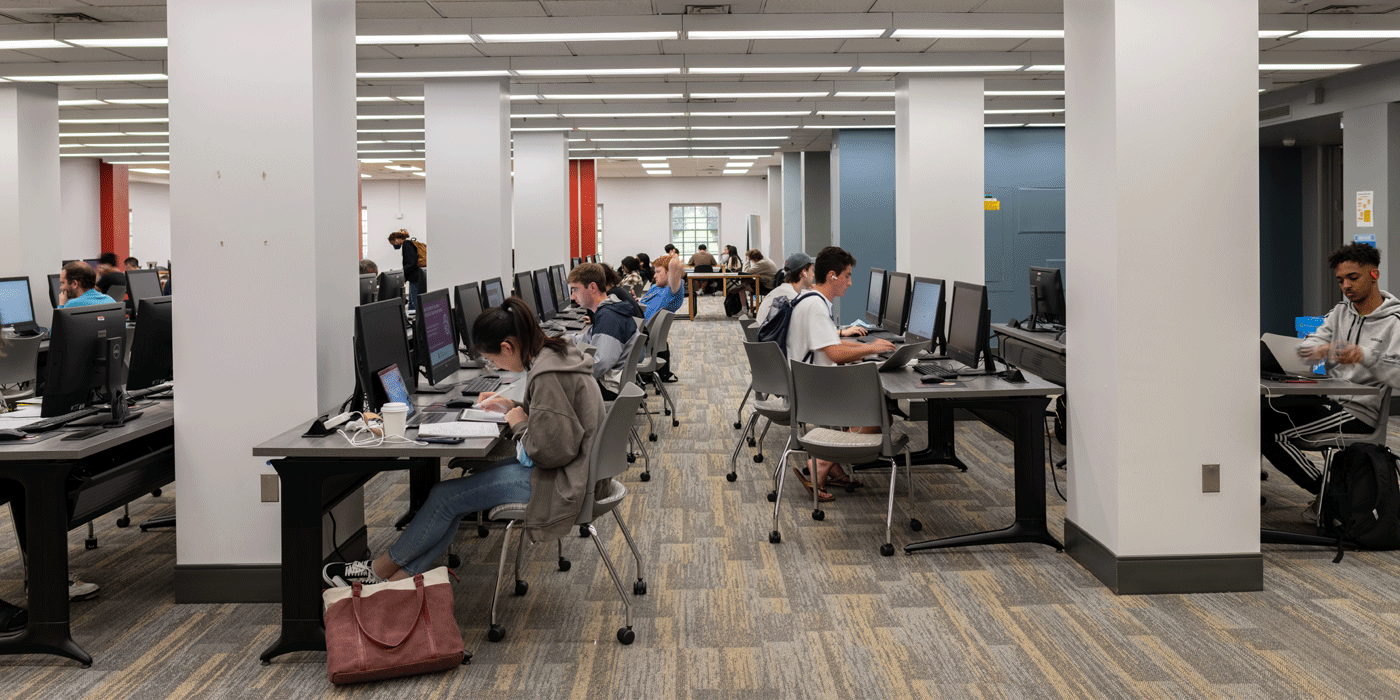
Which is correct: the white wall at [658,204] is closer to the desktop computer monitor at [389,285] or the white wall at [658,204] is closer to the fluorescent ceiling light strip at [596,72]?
the fluorescent ceiling light strip at [596,72]

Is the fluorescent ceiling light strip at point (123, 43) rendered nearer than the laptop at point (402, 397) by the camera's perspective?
No

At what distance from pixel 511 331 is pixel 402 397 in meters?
0.60

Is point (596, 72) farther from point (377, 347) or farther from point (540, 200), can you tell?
point (377, 347)

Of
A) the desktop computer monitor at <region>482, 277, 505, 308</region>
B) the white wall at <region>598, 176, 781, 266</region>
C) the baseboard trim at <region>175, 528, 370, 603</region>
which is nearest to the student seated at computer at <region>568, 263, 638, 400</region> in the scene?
the desktop computer monitor at <region>482, 277, 505, 308</region>

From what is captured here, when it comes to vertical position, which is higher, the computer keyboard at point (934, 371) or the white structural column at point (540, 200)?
the white structural column at point (540, 200)

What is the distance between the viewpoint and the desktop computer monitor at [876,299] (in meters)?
6.68

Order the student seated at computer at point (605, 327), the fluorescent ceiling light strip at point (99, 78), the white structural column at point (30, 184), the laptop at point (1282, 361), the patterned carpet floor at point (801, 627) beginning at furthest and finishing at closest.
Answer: the white structural column at point (30, 184) → the fluorescent ceiling light strip at point (99, 78) → the student seated at computer at point (605, 327) → the laptop at point (1282, 361) → the patterned carpet floor at point (801, 627)

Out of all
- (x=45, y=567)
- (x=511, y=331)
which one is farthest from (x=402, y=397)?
(x=45, y=567)

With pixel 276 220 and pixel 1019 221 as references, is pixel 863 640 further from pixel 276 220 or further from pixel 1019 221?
pixel 1019 221

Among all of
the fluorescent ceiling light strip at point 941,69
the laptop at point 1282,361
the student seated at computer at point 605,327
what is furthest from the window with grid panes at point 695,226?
the laptop at point 1282,361

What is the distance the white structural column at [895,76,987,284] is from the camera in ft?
27.8

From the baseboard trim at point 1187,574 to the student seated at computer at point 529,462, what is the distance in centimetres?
203

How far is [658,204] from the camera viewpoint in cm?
2502

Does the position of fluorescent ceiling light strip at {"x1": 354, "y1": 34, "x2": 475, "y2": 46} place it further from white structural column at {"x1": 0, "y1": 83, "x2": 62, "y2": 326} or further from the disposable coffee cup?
the disposable coffee cup
